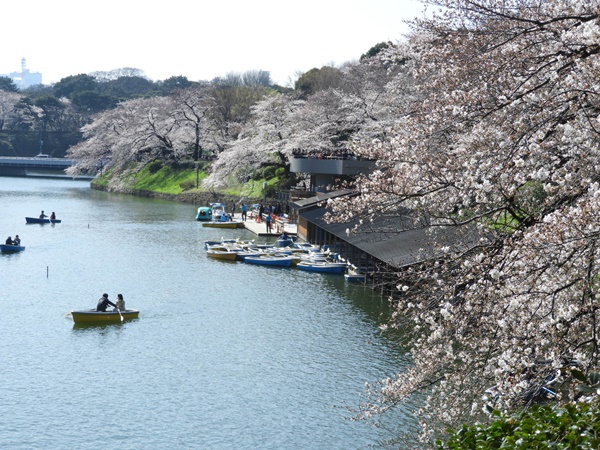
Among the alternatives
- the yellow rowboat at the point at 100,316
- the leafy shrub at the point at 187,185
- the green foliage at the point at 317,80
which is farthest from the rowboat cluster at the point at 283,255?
the green foliage at the point at 317,80

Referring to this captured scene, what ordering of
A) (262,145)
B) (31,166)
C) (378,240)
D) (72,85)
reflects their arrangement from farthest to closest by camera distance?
(72,85) < (31,166) < (262,145) < (378,240)

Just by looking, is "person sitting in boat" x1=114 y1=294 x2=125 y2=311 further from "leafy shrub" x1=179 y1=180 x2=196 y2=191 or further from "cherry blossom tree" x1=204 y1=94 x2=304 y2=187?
"leafy shrub" x1=179 y1=180 x2=196 y2=191

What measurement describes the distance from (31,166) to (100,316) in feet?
310

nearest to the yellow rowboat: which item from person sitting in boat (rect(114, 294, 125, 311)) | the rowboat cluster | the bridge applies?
person sitting in boat (rect(114, 294, 125, 311))

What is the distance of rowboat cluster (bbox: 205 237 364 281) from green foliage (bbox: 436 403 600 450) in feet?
91.1

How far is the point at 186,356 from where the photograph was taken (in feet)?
72.0

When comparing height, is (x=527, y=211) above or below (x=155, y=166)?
below

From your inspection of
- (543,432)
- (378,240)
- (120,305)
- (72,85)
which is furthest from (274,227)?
(72,85)

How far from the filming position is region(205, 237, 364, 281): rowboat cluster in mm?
36219

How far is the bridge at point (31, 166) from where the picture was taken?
11106 cm

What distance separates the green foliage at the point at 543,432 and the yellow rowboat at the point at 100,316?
1938cm

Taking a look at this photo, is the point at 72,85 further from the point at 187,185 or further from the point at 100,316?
the point at 100,316

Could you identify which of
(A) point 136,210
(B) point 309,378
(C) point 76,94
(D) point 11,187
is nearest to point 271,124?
(A) point 136,210

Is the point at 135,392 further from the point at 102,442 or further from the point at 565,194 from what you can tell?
the point at 565,194
